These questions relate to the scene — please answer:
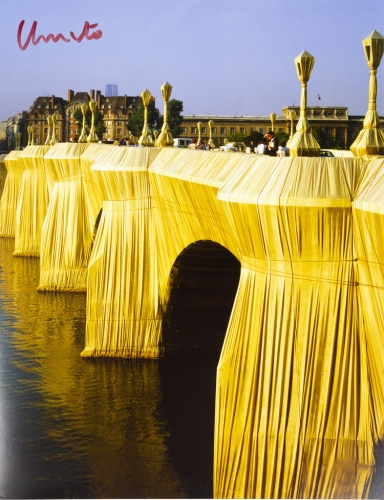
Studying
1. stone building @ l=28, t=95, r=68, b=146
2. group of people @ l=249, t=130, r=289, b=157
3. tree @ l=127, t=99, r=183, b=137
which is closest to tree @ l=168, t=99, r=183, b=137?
tree @ l=127, t=99, r=183, b=137

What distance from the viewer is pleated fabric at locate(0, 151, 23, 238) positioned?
55.6m

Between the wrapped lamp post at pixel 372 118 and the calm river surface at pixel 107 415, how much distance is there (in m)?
3.56

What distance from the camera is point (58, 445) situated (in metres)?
18.2

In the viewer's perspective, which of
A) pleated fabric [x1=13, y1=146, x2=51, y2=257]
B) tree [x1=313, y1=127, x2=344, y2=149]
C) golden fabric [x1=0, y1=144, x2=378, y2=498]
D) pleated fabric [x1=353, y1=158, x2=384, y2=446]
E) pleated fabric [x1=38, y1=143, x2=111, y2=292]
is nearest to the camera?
pleated fabric [x1=353, y1=158, x2=384, y2=446]

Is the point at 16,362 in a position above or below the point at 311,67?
below

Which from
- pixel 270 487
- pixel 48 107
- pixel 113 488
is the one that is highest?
pixel 48 107

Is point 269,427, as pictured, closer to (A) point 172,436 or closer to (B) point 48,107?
(A) point 172,436

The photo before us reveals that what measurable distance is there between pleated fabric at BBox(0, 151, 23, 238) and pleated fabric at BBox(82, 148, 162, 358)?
104 ft

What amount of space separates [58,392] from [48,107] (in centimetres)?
4372

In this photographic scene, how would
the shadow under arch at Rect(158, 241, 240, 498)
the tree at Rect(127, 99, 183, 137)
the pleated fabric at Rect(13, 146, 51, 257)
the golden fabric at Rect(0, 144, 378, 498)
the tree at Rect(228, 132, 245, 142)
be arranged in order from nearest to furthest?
the golden fabric at Rect(0, 144, 378, 498), the shadow under arch at Rect(158, 241, 240, 498), the tree at Rect(228, 132, 245, 142), the pleated fabric at Rect(13, 146, 51, 257), the tree at Rect(127, 99, 183, 137)

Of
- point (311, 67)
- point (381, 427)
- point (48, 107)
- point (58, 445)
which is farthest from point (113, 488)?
point (48, 107)

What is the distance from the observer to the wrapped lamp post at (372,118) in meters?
11.1

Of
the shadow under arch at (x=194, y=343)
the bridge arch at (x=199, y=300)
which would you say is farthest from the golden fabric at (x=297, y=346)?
the bridge arch at (x=199, y=300)
